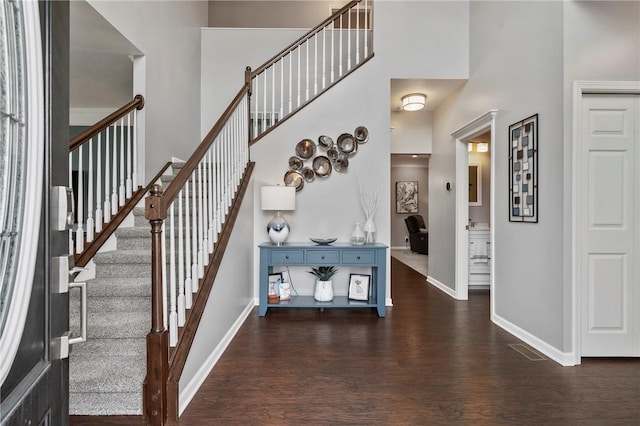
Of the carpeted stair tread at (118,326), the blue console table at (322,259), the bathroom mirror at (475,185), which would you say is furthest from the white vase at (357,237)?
the bathroom mirror at (475,185)

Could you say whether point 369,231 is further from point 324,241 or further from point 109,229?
point 109,229

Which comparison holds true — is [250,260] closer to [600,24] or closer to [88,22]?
[88,22]

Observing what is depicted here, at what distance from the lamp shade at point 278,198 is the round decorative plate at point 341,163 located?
695 mm

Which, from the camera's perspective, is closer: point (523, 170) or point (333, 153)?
point (523, 170)

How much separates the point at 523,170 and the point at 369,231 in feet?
5.35

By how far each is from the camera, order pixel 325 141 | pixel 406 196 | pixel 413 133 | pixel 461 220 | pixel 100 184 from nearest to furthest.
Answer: pixel 100 184
pixel 325 141
pixel 461 220
pixel 413 133
pixel 406 196

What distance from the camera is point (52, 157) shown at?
701mm

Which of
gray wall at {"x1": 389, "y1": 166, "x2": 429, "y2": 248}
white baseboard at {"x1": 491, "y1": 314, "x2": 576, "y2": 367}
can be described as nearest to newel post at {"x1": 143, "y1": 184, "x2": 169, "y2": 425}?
white baseboard at {"x1": 491, "y1": 314, "x2": 576, "y2": 367}

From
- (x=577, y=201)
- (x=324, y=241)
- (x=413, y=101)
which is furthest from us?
(x=413, y=101)

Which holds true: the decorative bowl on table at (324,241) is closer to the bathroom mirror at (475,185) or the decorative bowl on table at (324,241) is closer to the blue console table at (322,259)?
the blue console table at (322,259)

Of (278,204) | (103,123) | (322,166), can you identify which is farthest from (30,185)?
(322,166)

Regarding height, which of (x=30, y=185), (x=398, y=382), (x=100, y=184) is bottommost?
(x=398, y=382)

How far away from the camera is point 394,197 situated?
9.81 meters

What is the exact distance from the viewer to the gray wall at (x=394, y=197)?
9.77m
